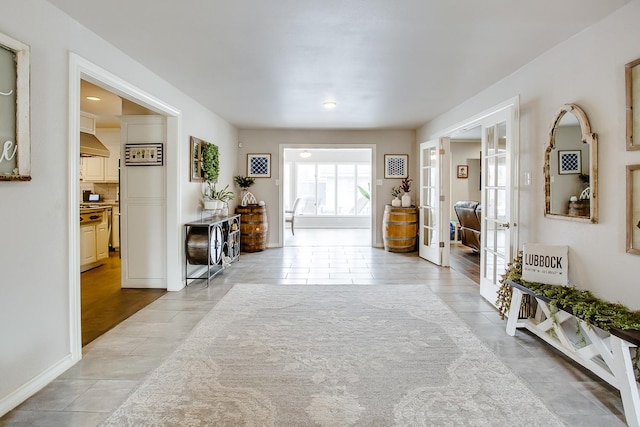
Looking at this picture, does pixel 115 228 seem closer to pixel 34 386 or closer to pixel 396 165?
pixel 34 386

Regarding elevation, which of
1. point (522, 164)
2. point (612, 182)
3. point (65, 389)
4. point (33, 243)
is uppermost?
point (522, 164)

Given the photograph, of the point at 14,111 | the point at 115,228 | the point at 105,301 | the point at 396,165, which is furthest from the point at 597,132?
the point at 115,228

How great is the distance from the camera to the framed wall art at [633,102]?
211 centimetres

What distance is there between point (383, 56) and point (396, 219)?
383cm

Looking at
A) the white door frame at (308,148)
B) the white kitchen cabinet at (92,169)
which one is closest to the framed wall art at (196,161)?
the white door frame at (308,148)

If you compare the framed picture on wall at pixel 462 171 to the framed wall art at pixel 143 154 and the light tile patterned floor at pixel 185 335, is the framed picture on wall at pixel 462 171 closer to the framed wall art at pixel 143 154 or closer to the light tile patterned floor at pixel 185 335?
the light tile patterned floor at pixel 185 335

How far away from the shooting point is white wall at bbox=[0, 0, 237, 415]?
76.7 inches

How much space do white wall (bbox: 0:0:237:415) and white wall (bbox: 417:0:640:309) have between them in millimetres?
3420

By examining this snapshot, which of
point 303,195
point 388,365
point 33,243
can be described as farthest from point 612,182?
point 303,195

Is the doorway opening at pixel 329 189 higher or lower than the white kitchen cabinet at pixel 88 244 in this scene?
higher

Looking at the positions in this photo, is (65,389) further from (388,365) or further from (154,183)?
(154,183)

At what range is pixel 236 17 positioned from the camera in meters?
2.42

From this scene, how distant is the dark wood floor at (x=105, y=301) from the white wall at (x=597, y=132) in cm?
364

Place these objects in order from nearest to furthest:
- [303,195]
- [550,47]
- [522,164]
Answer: [550,47]
[522,164]
[303,195]
